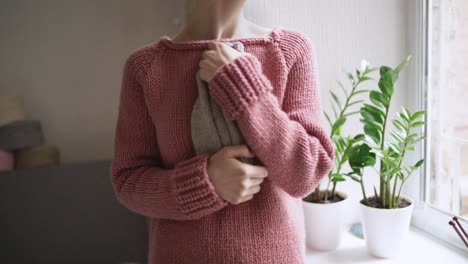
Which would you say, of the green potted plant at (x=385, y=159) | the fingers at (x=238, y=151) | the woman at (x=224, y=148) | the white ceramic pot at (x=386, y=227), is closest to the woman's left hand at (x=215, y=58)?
the woman at (x=224, y=148)

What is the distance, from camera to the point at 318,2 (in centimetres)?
112

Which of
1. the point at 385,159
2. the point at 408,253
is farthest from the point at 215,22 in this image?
the point at 408,253

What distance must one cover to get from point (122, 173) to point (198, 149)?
0.16 meters

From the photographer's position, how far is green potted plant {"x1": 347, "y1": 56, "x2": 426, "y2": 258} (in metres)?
0.98

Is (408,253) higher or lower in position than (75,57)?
lower

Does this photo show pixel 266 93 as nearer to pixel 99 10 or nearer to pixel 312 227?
pixel 312 227

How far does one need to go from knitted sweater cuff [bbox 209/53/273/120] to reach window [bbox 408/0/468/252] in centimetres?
79

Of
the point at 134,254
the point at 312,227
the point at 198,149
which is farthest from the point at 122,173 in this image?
the point at 134,254

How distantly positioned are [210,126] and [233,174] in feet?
0.29

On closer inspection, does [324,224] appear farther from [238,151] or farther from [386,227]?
[238,151]

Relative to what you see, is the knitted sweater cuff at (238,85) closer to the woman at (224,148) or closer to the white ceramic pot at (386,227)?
the woman at (224,148)

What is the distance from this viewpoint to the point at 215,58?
62cm

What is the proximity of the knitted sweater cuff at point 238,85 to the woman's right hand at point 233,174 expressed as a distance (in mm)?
61

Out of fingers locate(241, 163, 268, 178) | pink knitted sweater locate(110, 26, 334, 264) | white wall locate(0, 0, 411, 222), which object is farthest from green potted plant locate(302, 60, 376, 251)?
white wall locate(0, 0, 411, 222)
